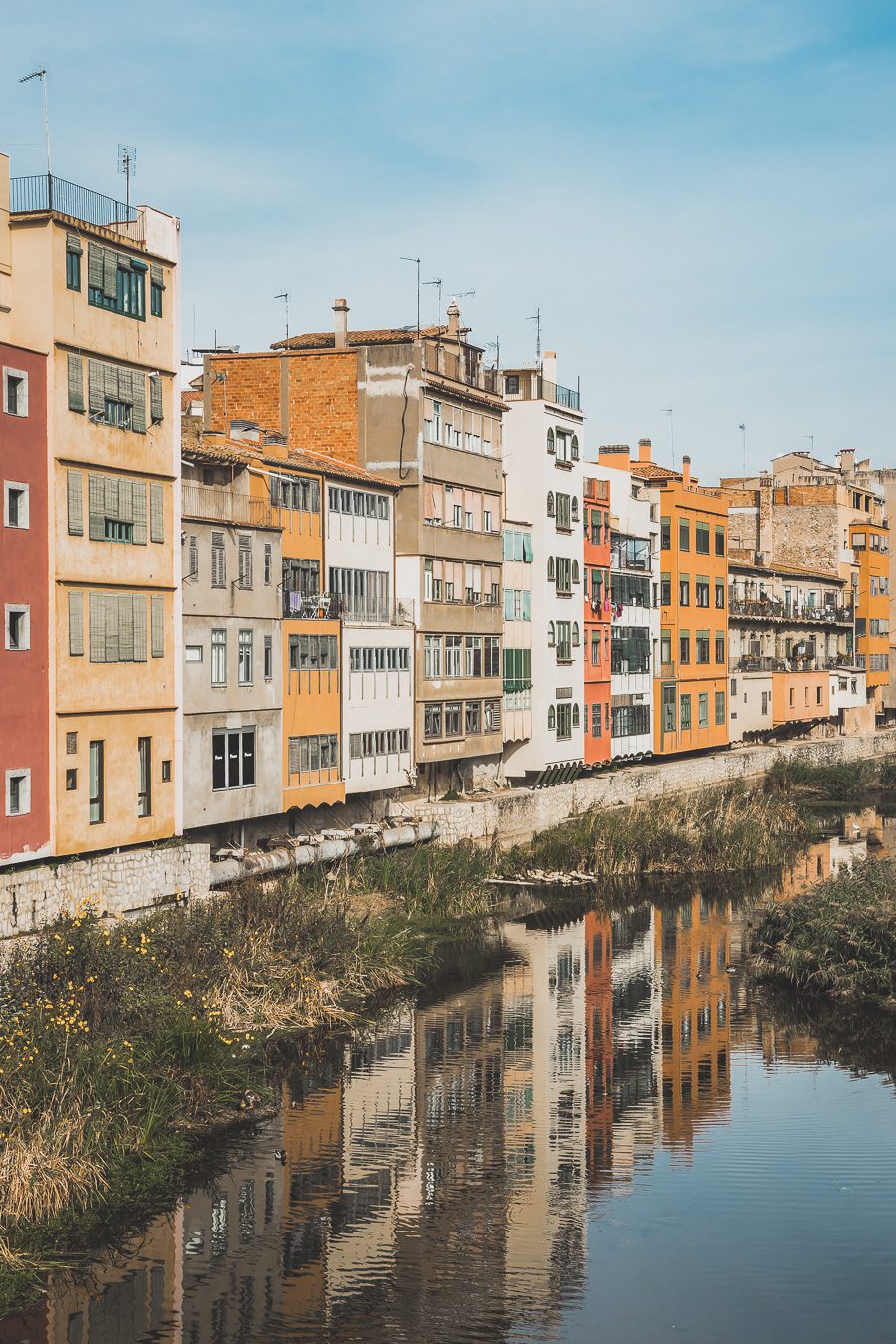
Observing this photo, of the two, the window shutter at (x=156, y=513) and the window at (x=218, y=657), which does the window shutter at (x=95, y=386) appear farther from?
the window at (x=218, y=657)

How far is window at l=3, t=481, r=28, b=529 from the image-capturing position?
30.6 m

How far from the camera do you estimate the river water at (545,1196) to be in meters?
19.1

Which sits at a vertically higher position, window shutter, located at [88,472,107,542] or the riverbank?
window shutter, located at [88,472,107,542]

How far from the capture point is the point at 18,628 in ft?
102

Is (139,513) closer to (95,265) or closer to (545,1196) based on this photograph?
(95,265)

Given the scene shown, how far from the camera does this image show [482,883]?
44562 millimetres

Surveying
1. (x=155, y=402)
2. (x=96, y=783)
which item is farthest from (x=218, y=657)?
(x=155, y=402)

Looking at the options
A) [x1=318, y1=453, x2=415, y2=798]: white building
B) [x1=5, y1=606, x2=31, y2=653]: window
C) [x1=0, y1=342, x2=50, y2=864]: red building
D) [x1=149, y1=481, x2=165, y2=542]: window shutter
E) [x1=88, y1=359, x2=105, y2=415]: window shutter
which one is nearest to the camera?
[x1=0, y1=342, x2=50, y2=864]: red building

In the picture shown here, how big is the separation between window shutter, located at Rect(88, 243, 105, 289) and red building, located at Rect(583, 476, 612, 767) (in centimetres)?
3013

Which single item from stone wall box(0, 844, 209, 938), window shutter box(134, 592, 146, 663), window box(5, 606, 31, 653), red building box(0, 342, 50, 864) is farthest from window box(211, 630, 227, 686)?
window box(5, 606, 31, 653)

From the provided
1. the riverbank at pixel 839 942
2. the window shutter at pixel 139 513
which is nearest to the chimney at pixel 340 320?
the window shutter at pixel 139 513

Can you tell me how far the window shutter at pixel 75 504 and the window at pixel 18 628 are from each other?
2.05 metres

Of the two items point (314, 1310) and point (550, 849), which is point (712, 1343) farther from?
point (550, 849)

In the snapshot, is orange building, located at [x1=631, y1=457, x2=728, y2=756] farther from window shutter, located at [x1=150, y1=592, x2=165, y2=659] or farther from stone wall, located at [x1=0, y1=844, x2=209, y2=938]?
stone wall, located at [x1=0, y1=844, x2=209, y2=938]
